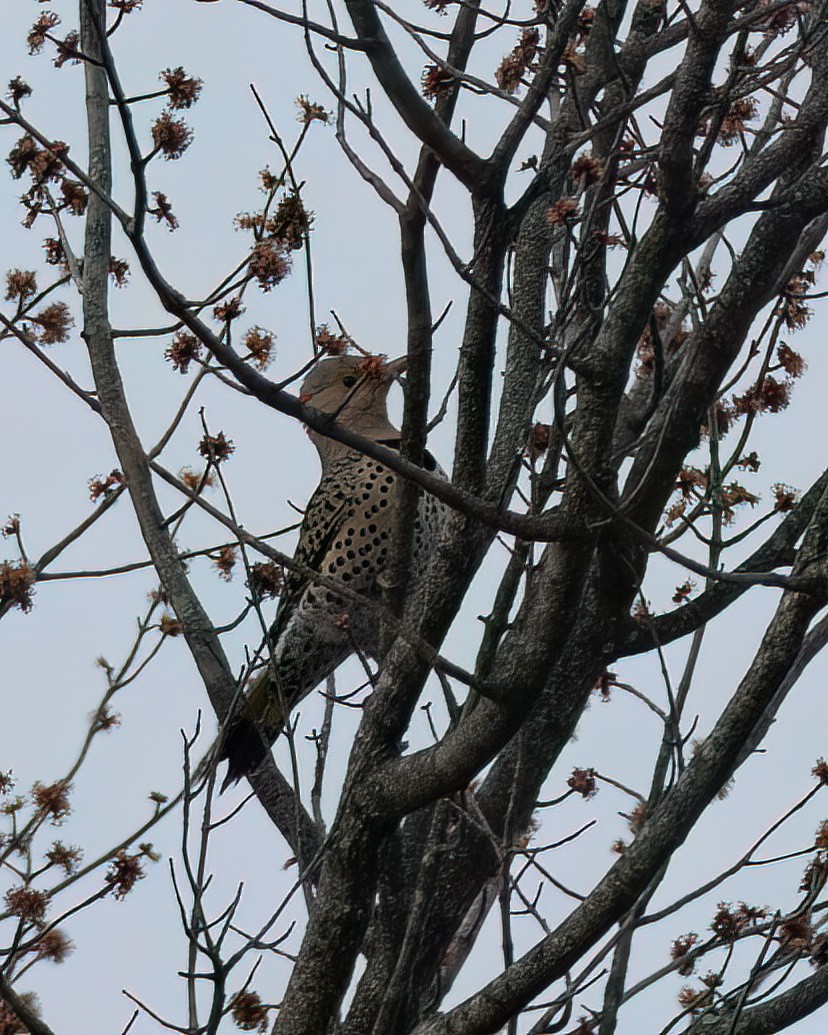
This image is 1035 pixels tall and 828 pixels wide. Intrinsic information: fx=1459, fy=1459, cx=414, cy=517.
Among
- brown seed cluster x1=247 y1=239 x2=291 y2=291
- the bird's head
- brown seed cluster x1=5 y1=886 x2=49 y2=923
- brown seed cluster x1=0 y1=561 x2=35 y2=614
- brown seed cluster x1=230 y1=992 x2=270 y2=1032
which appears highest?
the bird's head

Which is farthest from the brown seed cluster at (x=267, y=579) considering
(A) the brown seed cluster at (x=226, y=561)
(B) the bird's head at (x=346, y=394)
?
(B) the bird's head at (x=346, y=394)

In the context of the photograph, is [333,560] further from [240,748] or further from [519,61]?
[519,61]

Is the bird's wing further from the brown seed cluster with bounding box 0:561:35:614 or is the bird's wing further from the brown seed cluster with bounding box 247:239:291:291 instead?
the brown seed cluster with bounding box 247:239:291:291

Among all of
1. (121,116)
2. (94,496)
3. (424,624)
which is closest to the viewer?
(121,116)

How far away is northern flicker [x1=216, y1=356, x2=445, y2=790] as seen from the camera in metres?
5.98

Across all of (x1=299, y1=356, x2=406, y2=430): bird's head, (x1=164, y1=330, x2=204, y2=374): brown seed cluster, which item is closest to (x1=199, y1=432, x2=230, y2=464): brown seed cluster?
(x1=164, y1=330, x2=204, y2=374): brown seed cluster

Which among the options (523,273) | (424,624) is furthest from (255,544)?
(523,273)

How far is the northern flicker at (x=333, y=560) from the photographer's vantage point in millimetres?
5980

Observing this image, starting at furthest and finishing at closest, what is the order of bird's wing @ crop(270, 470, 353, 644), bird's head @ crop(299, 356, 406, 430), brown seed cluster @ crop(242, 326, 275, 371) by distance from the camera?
1. bird's head @ crop(299, 356, 406, 430)
2. bird's wing @ crop(270, 470, 353, 644)
3. brown seed cluster @ crop(242, 326, 275, 371)

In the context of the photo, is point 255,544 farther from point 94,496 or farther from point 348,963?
point 94,496

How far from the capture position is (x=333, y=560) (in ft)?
22.7

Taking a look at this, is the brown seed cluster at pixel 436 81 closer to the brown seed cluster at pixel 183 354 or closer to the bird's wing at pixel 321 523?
the brown seed cluster at pixel 183 354

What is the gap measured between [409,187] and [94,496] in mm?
2745

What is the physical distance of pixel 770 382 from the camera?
4.71 m
